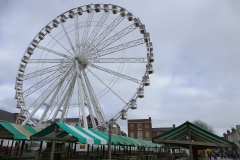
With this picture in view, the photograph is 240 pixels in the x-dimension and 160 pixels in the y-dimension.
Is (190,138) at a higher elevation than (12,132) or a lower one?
lower

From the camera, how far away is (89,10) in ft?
64.3

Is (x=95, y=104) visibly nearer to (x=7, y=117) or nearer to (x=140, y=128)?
(x=7, y=117)

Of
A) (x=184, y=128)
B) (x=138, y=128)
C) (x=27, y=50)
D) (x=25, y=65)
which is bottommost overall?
(x=184, y=128)

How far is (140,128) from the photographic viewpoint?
4881cm

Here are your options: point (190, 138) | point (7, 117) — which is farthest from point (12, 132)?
point (7, 117)

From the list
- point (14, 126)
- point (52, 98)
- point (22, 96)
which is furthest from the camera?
point (22, 96)

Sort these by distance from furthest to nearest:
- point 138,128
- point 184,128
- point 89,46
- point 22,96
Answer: point 138,128
point 22,96
point 89,46
point 184,128

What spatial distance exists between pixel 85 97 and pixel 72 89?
1454mm

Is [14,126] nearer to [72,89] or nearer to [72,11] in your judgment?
[72,89]

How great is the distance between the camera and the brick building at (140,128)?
4838 centimetres

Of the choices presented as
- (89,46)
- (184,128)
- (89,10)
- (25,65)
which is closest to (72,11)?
→ (89,10)

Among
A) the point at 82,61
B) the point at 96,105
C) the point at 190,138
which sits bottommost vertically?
the point at 190,138

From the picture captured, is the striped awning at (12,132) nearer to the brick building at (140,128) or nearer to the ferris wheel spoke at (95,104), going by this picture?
the ferris wheel spoke at (95,104)

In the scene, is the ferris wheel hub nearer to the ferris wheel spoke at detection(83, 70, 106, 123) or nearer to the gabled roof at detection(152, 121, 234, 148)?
the ferris wheel spoke at detection(83, 70, 106, 123)
